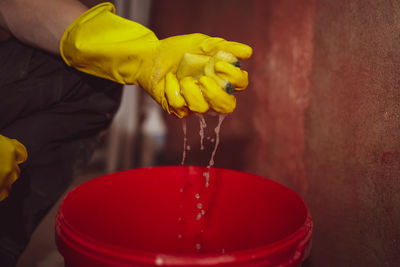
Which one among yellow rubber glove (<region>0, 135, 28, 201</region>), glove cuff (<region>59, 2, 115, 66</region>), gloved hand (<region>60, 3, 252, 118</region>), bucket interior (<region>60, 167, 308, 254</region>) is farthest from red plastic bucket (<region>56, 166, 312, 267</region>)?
glove cuff (<region>59, 2, 115, 66</region>)

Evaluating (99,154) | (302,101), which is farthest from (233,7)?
(99,154)

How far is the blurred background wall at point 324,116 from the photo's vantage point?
2.30 feet

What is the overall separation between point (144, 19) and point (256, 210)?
1348mm

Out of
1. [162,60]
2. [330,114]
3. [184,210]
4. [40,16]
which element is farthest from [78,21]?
[330,114]

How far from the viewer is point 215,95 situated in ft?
2.00

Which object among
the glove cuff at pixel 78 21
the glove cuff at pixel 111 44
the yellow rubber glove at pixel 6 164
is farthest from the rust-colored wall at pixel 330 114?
the yellow rubber glove at pixel 6 164

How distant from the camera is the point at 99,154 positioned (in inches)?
76.3

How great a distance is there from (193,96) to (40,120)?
50cm

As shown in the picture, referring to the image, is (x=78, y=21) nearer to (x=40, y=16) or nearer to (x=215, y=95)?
(x=40, y=16)

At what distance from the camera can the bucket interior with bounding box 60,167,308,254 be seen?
0.73m

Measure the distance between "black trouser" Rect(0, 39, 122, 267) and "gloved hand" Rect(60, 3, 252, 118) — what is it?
13cm

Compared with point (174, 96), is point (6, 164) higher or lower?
lower

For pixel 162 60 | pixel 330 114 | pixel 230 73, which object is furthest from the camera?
pixel 330 114

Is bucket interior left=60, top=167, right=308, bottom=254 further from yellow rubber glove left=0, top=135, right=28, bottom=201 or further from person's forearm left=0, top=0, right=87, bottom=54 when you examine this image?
person's forearm left=0, top=0, right=87, bottom=54
